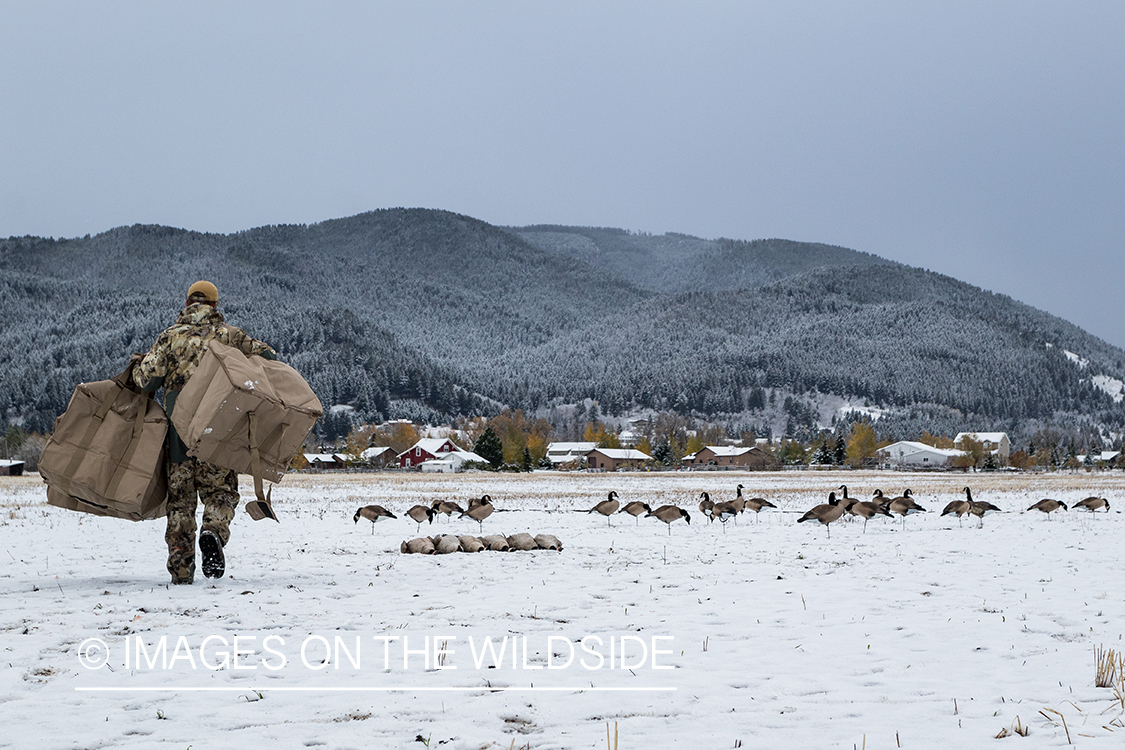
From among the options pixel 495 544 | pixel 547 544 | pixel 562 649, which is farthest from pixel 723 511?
pixel 562 649

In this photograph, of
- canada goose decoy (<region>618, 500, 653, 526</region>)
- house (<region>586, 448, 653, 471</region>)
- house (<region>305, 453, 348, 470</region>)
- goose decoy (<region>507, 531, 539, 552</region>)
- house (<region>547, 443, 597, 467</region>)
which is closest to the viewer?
goose decoy (<region>507, 531, 539, 552</region>)

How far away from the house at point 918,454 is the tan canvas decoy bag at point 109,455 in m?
174

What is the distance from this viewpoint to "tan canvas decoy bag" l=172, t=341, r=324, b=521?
898cm

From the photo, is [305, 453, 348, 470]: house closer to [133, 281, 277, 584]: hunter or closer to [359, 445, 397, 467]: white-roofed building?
[359, 445, 397, 467]: white-roofed building

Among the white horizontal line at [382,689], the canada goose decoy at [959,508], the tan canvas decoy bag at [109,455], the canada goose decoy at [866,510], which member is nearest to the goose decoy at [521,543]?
the tan canvas decoy bag at [109,455]

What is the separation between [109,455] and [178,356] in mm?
1263

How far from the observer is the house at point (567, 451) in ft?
539

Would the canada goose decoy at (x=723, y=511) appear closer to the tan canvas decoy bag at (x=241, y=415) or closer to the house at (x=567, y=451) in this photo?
the tan canvas decoy bag at (x=241, y=415)

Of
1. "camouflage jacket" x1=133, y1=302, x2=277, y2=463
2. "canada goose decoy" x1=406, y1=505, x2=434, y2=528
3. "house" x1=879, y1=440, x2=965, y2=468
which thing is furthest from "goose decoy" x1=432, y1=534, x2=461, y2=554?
"house" x1=879, y1=440, x2=965, y2=468

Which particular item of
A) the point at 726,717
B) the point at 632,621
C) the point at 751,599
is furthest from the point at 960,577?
the point at 726,717

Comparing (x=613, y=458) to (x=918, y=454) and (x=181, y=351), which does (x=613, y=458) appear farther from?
(x=181, y=351)

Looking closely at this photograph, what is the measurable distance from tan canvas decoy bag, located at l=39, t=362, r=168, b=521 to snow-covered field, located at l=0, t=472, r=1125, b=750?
934 millimetres

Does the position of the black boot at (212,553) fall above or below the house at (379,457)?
above

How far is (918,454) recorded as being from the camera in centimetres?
18025
